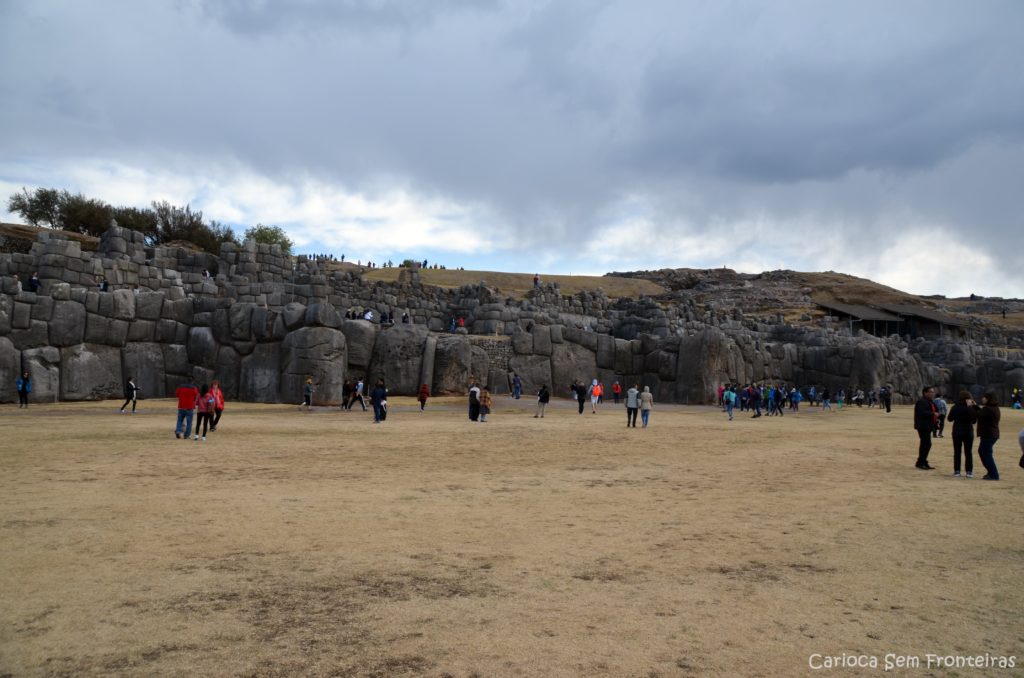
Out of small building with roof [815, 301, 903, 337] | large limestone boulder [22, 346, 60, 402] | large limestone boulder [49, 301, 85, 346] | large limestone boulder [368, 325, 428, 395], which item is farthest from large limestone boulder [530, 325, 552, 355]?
small building with roof [815, 301, 903, 337]

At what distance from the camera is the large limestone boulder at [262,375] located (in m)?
26.9

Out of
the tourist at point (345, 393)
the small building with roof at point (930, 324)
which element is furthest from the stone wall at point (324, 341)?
the small building with roof at point (930, 324)

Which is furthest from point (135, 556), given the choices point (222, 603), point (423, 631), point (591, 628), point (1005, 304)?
point (1005, 304)

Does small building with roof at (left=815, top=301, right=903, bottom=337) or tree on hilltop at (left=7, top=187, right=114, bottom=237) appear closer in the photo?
tree on hilltop at (left=7, top=187, right=114, bottom=237)

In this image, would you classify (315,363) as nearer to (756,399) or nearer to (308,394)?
(308,394)

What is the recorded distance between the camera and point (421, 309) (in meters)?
45.1

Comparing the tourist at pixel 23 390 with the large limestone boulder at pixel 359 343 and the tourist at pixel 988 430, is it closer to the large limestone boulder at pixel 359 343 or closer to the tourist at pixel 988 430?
the large limestone boulder at pixel 359 343

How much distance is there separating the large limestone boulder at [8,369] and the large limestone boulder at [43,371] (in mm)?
253

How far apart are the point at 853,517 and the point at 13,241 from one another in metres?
50.8

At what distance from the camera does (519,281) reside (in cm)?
8138

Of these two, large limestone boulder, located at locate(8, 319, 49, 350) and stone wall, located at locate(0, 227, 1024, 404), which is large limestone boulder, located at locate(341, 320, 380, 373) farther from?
large limestone boulder, located at locate(8, 319, 49, 350)

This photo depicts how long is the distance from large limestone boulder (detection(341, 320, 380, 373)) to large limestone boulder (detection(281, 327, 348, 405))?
94.1 inches

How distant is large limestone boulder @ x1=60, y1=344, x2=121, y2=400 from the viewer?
24.8 metres

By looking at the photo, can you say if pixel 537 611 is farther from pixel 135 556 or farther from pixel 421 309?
pixel 421 309
